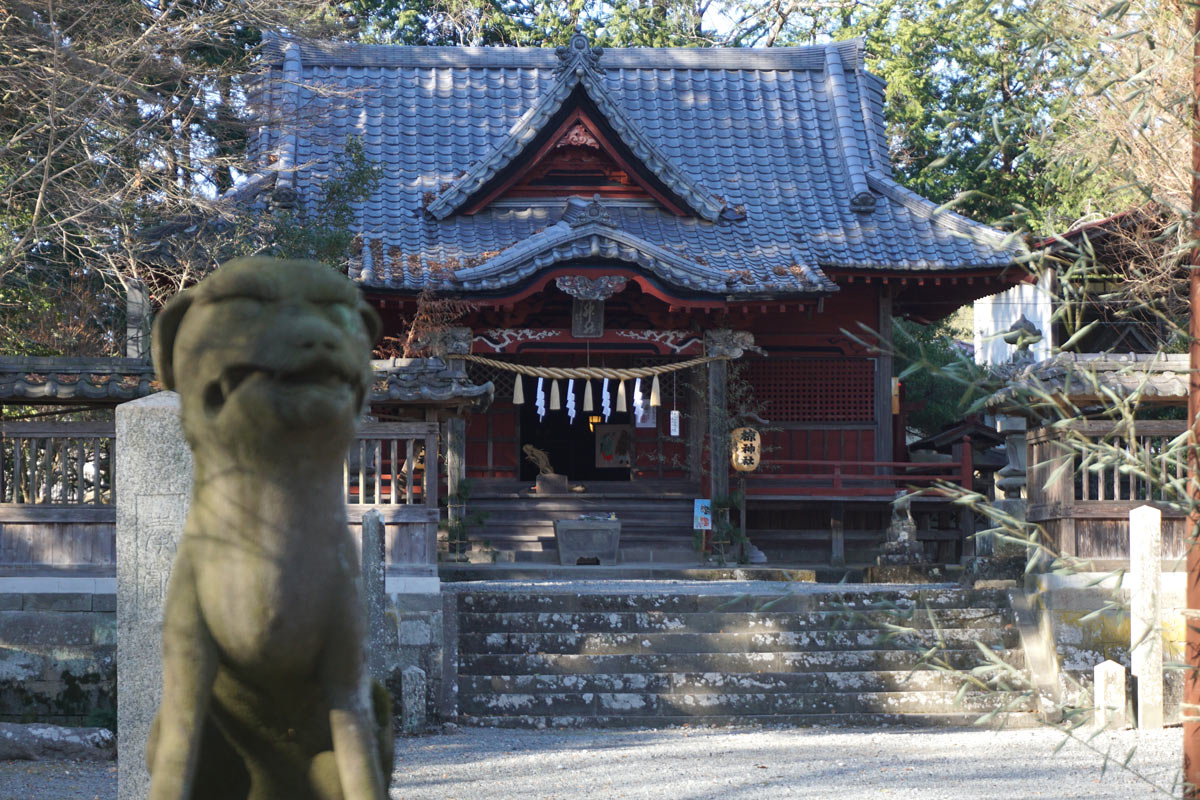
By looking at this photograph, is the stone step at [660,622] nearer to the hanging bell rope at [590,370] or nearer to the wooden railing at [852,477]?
the wooden railing at [852,477]

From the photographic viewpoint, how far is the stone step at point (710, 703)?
10.8 m

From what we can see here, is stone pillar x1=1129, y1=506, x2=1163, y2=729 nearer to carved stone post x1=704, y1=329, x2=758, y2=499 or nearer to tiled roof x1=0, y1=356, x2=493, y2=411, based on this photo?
tiled roof x1=0, y1=356, x2=493, y2=411

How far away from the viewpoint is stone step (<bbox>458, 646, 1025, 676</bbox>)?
11.3m

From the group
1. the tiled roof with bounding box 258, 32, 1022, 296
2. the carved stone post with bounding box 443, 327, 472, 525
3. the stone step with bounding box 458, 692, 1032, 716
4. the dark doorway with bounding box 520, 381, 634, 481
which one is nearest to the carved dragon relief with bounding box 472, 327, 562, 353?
the carved stone post with bounding box 443, 327, 472, 525

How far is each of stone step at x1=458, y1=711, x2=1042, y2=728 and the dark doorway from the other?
373 inches

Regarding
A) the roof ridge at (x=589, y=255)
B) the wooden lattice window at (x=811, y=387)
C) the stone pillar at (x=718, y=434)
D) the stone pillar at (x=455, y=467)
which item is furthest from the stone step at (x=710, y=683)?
the wooden lattice window at (x=811, y=387)

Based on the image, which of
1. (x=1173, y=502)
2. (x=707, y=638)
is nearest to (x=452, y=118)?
(x=707, y=638)

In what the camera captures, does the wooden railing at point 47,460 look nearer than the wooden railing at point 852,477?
Yes

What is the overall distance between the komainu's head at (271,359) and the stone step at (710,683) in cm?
811

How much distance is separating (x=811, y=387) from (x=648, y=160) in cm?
382

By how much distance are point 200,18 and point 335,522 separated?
8985 millimetres

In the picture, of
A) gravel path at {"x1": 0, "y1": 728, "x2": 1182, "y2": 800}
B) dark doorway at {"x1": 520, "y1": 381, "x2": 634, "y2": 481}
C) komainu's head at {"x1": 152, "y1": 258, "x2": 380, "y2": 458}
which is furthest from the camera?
dark doorway at {"x1": 520, "y1": 381, "x2": 634, "y2": 481}

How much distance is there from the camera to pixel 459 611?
1198 cm

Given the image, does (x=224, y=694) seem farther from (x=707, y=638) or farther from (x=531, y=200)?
(x=531, y=200)
